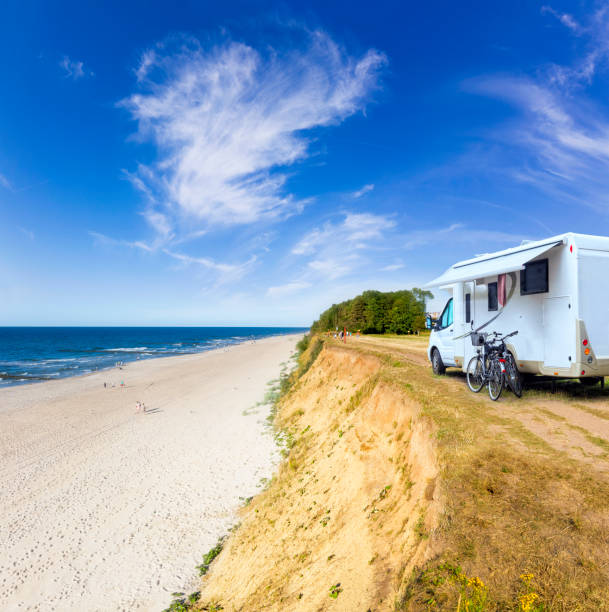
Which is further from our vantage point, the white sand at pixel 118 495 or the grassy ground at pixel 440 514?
the white sand at pixel 118 495

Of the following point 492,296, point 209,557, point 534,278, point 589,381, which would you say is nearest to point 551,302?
point 534,278

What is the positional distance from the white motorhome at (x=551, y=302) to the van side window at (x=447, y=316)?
171 cm

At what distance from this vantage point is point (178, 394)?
3194 cm

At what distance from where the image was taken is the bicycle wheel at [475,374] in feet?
33.6

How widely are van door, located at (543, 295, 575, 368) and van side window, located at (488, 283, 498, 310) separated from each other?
1.54 meters

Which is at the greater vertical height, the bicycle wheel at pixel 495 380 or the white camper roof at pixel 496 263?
the white camper roof at pixel 496 263

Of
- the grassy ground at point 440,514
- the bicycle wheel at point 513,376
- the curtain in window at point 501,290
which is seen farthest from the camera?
the curtain in window at point 501,290

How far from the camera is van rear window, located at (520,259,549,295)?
896cm

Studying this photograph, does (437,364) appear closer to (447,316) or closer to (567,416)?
(447,316)

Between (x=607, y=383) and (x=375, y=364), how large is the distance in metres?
8.59

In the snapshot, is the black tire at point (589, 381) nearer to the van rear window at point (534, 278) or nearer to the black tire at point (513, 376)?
the black tire at point (513, 376)

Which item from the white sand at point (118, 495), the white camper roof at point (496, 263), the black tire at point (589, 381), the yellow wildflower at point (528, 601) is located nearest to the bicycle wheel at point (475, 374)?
the white camper roof at point (496, 263)

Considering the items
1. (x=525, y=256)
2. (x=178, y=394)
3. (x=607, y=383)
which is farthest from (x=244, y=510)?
(x=178, y=394)

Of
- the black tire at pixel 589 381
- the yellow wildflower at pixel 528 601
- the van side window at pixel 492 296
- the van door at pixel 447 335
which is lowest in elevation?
the yellow wildflower at pixel 528 601
